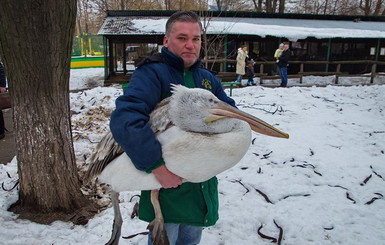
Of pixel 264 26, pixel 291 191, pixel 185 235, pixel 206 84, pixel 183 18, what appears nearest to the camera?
pixel 183 18

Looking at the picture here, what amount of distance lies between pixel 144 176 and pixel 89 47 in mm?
25931

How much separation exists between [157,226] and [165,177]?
0.40 metres

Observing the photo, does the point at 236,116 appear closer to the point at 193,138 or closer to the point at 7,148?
the point at 193,138

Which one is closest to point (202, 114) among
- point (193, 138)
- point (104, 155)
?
point (193, 138)

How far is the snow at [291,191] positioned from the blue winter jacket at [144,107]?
154 centimetres

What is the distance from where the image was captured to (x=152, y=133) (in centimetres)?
145

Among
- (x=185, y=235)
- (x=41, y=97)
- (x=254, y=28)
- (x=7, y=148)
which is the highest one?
(x=254, y=28)

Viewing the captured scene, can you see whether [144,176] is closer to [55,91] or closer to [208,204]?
[208,204]

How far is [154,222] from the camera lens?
1.75m

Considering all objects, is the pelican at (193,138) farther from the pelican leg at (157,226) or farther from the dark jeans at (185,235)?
the dark jeans at (185,235)

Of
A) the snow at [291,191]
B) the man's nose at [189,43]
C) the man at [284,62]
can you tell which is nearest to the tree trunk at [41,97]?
the snow at [291,191]

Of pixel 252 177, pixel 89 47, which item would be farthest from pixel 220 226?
pixel 89 47

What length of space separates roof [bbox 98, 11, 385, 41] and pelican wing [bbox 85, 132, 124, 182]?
11.2m

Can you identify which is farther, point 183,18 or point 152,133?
point 183,18
